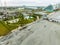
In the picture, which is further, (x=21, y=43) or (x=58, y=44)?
(x=21, y=43)

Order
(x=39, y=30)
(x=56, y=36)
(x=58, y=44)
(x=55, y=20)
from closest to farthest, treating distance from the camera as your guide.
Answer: (x=58, y=44), (x=56, y=36), (x=39, y=30), (x=55, y=20)

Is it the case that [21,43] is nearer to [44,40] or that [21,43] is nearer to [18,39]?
[18,39]

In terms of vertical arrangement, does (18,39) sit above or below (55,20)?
below

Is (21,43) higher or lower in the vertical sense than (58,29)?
lower

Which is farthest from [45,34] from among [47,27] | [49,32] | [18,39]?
[18,39]

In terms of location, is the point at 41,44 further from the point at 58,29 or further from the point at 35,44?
the point at 58,29

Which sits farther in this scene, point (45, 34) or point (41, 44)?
point (45, 34)

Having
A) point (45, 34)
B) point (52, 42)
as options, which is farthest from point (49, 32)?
point (52, 42)

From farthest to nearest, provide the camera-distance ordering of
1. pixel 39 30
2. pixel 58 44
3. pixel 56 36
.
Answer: pixel 39 30 → pixel 56 36 → pixel 58 44

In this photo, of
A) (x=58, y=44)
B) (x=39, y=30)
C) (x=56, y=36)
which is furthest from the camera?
(x=39, y=30)
